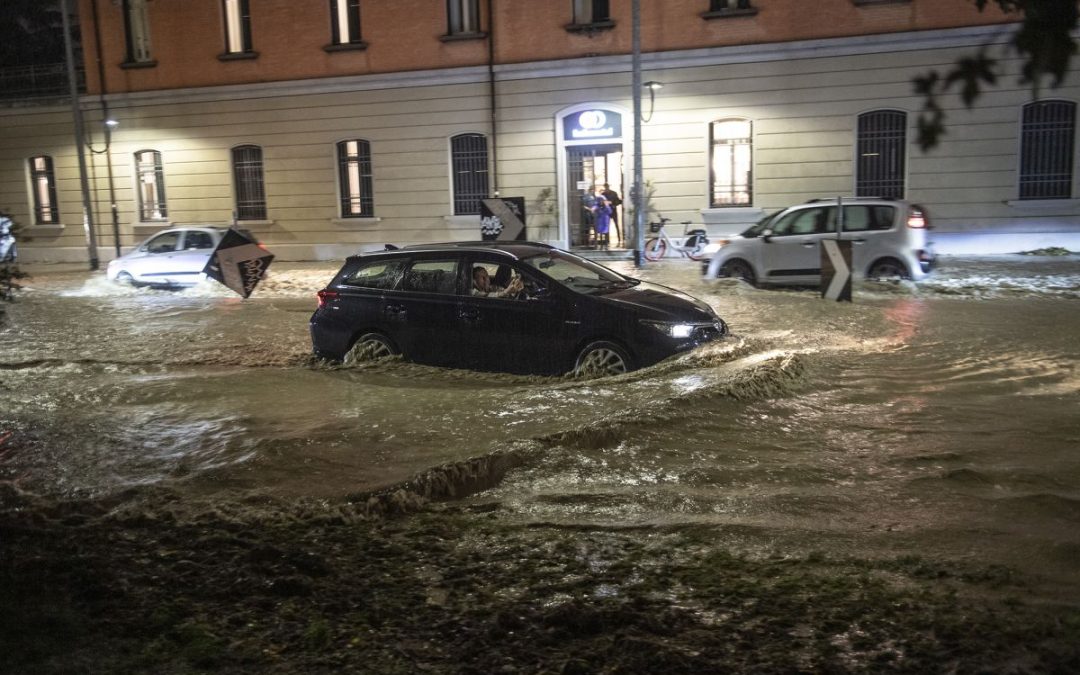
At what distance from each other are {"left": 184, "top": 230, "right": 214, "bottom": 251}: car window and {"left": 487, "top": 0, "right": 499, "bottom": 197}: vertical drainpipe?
6.76 meters

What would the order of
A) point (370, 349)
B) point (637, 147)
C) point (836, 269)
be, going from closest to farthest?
1. point (370, 349)
2. point (836, 269)
3. point (637, 147)

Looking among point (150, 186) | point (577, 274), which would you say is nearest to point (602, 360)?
point (577, 274)

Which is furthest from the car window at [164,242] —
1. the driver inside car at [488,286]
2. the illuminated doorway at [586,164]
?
the driver inside car at [488,286]

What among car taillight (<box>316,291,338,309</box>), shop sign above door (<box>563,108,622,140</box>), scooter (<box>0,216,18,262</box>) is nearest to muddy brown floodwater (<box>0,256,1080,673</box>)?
car taillight (<box>316,291,338,309</box>)

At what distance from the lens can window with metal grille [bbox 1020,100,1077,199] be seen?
19250mm

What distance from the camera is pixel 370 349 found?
10.1 metres

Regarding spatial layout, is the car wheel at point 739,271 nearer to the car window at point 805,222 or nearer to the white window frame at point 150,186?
the car window at point 805,222

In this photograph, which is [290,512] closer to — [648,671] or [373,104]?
[648,671]

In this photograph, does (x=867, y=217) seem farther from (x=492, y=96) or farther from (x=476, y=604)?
(x=476, y=604)

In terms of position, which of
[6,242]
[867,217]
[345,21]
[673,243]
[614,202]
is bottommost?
[673,243]

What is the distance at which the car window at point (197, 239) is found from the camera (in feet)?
64.3

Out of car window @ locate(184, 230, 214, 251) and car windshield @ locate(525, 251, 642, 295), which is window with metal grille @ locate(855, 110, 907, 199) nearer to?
car windshield @ locate(525, 251, 642, 295)

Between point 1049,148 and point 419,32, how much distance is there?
14.4 meters

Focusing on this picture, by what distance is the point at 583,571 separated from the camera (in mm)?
4797
